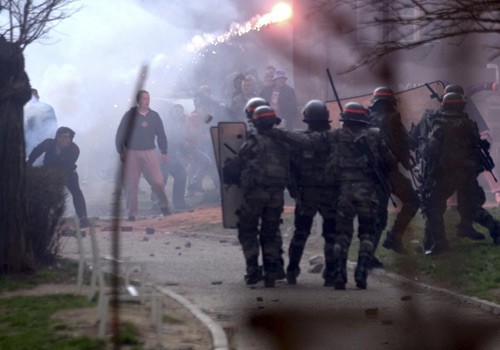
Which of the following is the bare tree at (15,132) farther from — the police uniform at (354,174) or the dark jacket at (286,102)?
the dark jacket at (286,102)

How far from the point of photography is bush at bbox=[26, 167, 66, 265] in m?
13.2

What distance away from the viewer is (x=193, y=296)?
11648mm

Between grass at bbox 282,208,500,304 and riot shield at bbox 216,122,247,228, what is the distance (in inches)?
78.5

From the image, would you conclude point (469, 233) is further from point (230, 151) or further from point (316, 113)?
point (230, 151)

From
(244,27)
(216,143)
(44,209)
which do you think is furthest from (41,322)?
(244,27)

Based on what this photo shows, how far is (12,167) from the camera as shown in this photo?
41.1 feet

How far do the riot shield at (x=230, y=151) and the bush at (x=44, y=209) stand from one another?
81.0 inches

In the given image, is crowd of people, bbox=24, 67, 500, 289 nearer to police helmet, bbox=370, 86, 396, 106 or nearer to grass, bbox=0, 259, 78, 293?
police helmet, bbox=370, 86, 396, 106

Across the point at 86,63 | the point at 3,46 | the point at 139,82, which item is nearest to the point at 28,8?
the point at 3,46

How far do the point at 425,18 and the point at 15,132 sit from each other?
6.60m

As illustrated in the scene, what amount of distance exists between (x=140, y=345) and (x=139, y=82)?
4.33 metres

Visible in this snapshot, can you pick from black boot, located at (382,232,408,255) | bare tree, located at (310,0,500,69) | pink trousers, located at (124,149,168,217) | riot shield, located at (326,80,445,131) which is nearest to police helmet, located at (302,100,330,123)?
black boot, located at (382,232,408,255)

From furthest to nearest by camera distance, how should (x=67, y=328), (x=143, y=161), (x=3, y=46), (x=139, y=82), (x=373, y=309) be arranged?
(x=143, y=161) < (x=3, y=46) < (x=373, y=309) < (x=67, y=328) < (x=139, y=82)

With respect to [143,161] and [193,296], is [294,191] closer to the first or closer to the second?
[193,296]
